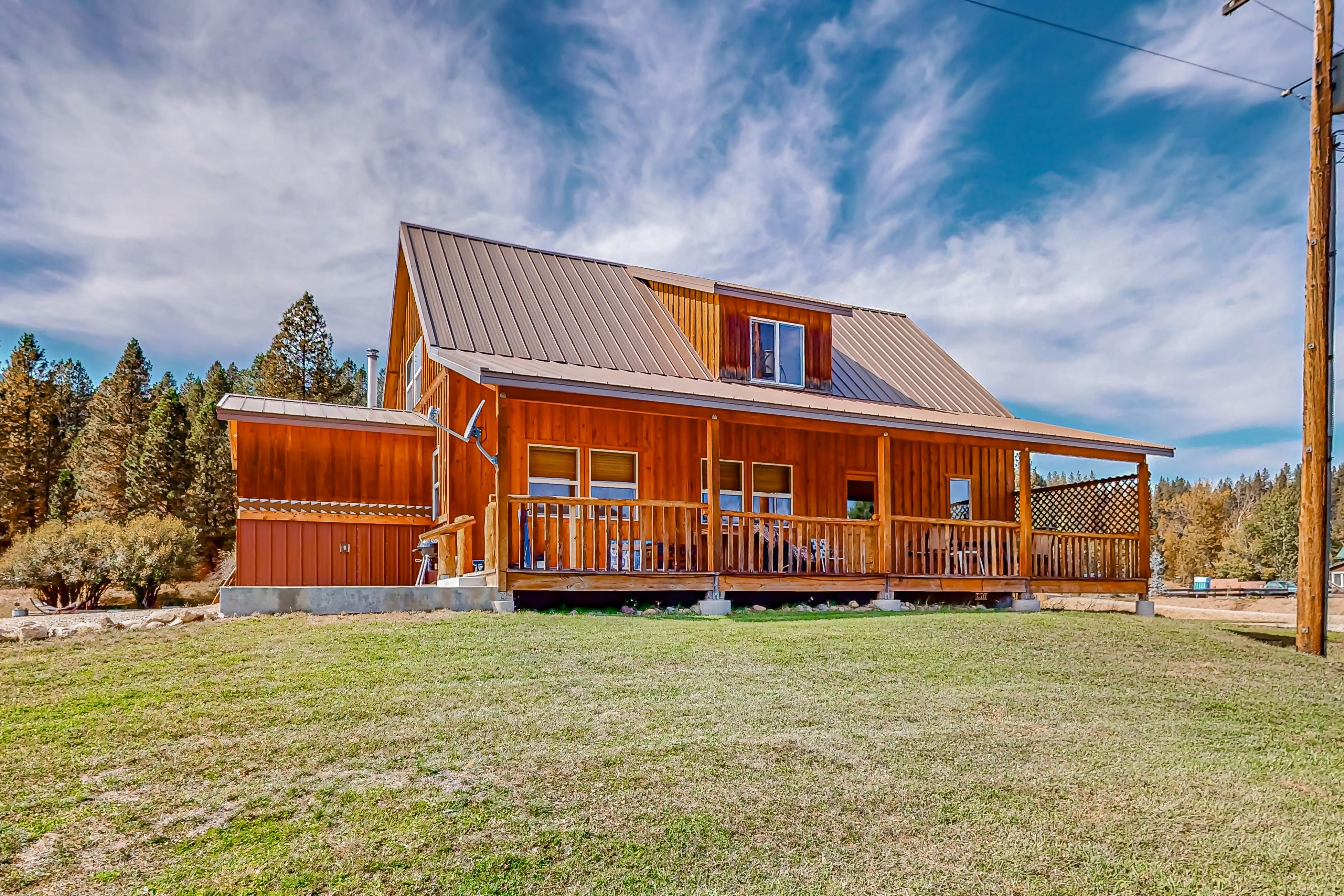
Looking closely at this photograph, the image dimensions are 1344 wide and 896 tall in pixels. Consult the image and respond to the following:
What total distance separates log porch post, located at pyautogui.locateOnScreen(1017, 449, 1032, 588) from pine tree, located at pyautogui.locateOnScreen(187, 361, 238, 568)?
1204 inches

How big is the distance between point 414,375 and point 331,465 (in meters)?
3.38

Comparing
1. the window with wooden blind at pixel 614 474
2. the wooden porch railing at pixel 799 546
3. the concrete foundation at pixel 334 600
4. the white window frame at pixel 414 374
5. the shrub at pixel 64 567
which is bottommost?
the shrub at pixel 64 567

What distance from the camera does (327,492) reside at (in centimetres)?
1394

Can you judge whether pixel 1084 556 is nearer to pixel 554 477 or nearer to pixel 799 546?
pixel 799 546

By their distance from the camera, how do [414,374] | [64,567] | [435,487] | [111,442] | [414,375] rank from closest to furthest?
[435,487] → [414,374] → [414,375] → [64,567] → [111,442]

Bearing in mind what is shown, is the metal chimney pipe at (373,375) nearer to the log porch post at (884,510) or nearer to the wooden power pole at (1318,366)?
the log porch post at (884,510)

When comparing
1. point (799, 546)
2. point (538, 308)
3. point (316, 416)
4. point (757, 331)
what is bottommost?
point (799, 546)

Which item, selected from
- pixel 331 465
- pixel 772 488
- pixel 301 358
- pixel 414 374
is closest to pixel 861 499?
pixel 772 488

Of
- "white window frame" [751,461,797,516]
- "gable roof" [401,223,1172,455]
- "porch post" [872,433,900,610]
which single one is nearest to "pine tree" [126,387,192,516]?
"gable roof" [401,223,1172,455]

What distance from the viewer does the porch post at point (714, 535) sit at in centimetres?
1109

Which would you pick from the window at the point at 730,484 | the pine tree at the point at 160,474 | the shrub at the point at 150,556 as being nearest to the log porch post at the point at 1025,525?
the window at the point at 730,484

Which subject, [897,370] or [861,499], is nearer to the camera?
[861,499]

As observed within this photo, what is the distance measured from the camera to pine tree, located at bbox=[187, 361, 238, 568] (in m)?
34.2

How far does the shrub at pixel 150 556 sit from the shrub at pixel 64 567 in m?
0.30
